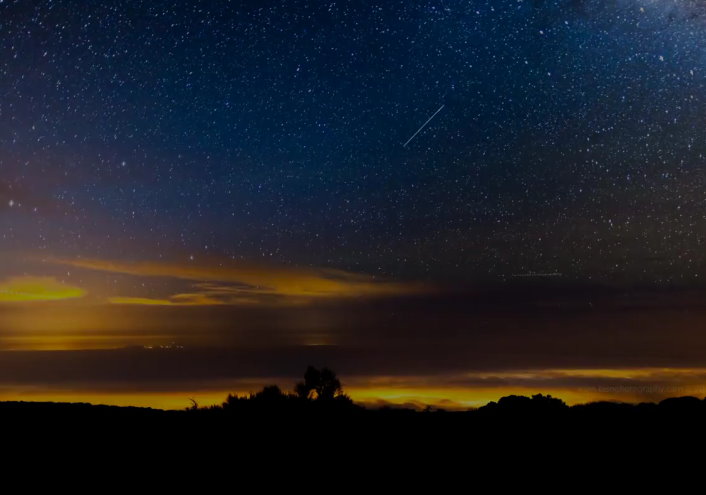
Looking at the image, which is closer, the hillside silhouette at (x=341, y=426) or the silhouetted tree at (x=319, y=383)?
the hillside silhouette at (x=341, y=426)

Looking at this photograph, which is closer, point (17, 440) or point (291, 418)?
point (17, 440)

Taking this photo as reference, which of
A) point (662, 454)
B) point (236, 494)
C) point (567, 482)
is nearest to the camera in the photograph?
point (236, 494)

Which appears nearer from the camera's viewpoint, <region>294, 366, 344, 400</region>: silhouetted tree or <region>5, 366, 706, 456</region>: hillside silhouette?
<region>5, 366, 706, 456</region>: hillside silhouette

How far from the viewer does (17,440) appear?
1050 centimetres

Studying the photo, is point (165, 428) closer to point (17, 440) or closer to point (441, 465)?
point (17, 440)

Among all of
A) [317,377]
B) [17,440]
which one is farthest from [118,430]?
[317,377]

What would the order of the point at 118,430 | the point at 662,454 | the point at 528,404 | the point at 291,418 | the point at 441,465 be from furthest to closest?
the point at 528,404
the point at 291,418
the point at 118,430
the point at 662,454
the point at 441,465

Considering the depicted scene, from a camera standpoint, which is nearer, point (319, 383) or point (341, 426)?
point (341, 426)

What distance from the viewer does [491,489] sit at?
873cm

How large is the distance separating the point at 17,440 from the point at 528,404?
456 inches

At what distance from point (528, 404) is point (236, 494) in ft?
34.1

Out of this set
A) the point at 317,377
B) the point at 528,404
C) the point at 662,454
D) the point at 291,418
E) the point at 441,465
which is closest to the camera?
the point at 441,465

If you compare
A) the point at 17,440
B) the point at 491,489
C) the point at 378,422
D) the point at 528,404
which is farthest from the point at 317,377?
the point at 491,489

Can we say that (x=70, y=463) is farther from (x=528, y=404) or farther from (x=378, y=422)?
(x=528, y=404)
